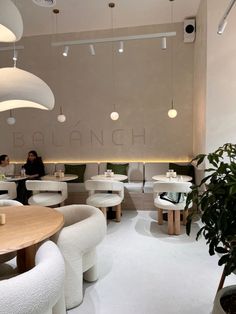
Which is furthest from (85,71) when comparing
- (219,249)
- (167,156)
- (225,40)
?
(219,249)

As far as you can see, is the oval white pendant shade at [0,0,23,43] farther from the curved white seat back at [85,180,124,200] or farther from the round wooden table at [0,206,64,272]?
the curved white seat back at [85,180,124,200]

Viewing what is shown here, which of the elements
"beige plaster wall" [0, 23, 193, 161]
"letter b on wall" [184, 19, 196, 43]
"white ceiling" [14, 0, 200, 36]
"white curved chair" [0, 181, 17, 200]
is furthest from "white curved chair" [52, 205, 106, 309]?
"letter b on wall" [184, 19, 196, 43]

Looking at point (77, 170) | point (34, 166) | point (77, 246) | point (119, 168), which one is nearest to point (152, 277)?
point (77, 246)

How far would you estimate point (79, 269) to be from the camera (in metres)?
2.20

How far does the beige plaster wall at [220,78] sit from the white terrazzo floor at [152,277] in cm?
172

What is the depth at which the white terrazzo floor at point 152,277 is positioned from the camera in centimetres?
222

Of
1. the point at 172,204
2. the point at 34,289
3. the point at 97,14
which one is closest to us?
the point at 34,289

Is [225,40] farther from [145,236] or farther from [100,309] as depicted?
[100,309]

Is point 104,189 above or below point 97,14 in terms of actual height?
below

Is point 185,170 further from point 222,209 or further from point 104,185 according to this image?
point 222,209

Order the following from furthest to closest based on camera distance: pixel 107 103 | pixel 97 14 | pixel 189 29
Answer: pixel 107 103 < pixel 189 29 < pixel 97 14

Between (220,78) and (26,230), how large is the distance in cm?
360

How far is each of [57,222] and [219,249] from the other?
116 centimetres

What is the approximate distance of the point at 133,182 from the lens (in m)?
5.71
